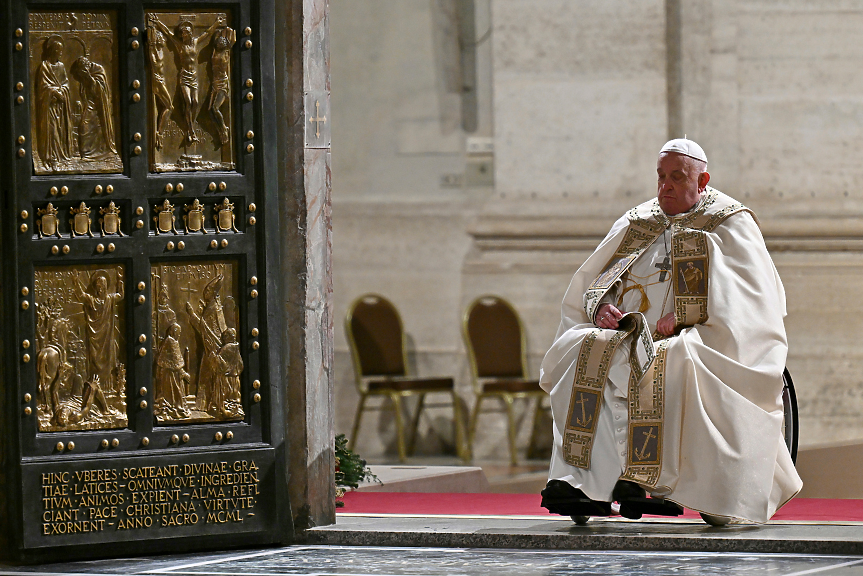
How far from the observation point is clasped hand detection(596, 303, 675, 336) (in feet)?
18.2

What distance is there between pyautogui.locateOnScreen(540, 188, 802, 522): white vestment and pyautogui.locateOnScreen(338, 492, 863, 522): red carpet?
29.4 inches

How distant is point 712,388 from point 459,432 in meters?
5.51

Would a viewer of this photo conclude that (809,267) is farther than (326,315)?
Yes

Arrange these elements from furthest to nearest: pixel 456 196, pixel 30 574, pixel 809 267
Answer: pixel 456 196 < pixel 809 267 < pixel 30 574

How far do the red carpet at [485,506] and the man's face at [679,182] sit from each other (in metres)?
1.38

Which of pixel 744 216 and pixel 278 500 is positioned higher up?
pixel 744 216

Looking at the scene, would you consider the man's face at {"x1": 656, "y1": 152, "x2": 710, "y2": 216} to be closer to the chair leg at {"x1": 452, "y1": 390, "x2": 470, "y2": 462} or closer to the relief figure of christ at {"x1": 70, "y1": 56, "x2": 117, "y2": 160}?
the relief figure of christ at {"x1": 70, "y1": 56, "x2": 117, "y2": 160}

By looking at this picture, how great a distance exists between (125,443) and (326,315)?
0.95 meters

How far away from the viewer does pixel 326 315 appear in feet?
18.7

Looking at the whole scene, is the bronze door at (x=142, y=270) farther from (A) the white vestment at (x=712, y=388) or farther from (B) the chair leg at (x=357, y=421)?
(B) the chair leg at (x=357, y=421)

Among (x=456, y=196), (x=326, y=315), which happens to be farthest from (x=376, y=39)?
(x=326, y=315)

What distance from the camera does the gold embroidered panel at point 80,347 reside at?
5.28 metres

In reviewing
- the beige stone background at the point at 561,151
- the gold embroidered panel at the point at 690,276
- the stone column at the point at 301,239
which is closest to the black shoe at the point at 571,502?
the gold embroidered panel at the point at 690,276

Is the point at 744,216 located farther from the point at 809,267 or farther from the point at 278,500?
the point at 809,267
